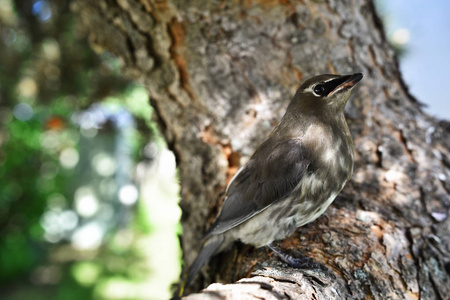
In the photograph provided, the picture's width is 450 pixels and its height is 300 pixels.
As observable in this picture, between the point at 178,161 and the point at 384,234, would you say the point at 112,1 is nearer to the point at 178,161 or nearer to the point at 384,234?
the point at 178,161

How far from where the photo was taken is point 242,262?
1.94 meters

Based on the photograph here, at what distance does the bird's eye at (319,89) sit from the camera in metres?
1.92

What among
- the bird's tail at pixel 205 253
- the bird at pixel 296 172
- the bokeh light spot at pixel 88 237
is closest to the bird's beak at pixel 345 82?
the bird at pixel 296 172

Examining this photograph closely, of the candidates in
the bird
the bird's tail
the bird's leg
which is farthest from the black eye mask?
the bird's tail

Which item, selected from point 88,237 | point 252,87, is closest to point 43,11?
point 252,87

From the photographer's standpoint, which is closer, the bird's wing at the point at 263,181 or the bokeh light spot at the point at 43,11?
the bird's wing at the point at 263,181

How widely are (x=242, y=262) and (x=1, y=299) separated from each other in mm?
5235

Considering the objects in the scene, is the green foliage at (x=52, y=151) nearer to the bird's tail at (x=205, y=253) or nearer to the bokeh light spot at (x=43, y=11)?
the bokeh light spot at (x=43, y=11)

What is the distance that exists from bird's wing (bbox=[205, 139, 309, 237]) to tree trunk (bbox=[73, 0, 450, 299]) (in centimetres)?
20

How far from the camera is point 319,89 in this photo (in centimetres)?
194

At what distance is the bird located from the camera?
6.12 ft

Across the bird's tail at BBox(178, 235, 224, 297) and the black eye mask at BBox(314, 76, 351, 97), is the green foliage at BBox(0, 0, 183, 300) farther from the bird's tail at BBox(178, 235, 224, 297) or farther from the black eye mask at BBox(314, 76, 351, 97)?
the black eye mask at BBox(314, 76, 351, 97)

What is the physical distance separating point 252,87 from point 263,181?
63 centimetres

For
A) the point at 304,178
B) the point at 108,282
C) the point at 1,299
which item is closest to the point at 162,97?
the point at 304,178
